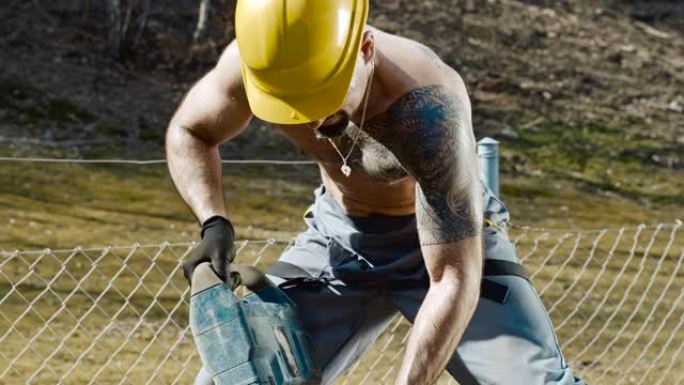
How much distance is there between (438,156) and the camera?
324 cm

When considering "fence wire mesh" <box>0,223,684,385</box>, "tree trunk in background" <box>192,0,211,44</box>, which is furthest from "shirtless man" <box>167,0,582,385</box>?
"tree trunk in background" <box>192,0,211,44</box>

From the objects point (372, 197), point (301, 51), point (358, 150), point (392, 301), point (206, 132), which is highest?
point (301, 51)

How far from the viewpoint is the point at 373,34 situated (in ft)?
11.1

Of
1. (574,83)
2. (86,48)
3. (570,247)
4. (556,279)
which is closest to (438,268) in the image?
(556,279)

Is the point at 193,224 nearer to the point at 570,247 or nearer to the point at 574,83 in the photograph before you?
the point at 570,247

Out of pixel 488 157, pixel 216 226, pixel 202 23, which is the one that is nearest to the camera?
pixel 216 226

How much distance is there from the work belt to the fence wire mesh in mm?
1240

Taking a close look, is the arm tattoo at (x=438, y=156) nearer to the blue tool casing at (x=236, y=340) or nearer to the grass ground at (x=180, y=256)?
the blue tool casing at (x=236, y=340)

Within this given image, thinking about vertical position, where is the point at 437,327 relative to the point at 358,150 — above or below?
below

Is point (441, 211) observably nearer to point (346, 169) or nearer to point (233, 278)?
point (346, 169)

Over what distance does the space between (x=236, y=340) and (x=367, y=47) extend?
2.57 feet

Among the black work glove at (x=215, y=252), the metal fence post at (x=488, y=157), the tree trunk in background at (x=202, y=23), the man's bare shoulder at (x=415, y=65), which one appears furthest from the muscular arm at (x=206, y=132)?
the tree trunk in background at (x=202, y=23)

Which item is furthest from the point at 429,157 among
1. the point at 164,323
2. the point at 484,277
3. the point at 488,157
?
the point at 164,323

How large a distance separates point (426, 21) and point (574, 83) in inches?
62.6
